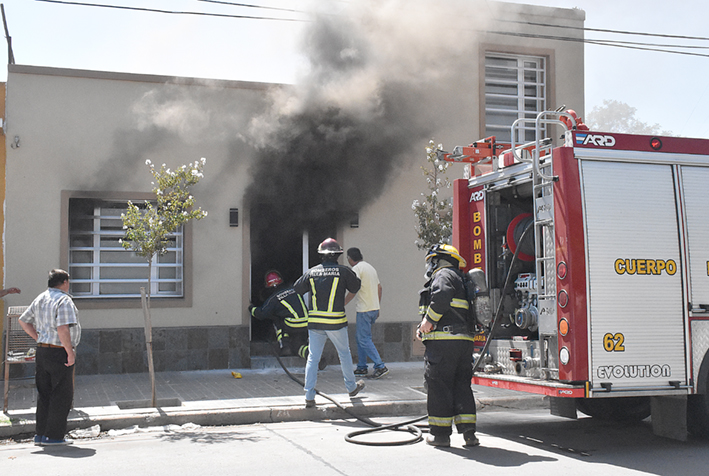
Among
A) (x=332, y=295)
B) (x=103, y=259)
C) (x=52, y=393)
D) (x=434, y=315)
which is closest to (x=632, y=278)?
(x=434, y=315)

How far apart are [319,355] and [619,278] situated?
11.1ft

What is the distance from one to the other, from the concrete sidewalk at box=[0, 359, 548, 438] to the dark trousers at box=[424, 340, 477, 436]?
187cm

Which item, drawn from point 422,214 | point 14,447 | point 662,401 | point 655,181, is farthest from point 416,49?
point 14,447

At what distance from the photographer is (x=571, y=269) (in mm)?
5789

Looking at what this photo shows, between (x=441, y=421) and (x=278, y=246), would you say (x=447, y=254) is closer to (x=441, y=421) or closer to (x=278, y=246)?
(x=441, y=421)

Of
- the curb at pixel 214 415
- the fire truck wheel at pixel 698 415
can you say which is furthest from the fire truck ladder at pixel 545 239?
the curb at pixel 214 415

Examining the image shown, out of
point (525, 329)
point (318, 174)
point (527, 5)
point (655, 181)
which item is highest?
point (527, 5)

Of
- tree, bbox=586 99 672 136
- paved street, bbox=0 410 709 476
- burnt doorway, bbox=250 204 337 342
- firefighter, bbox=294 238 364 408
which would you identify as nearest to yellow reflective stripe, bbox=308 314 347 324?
firefighter, bbox=294 238 364 408

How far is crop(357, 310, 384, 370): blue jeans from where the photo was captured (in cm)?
981

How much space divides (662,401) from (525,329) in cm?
131

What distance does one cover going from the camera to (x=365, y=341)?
32.4ft

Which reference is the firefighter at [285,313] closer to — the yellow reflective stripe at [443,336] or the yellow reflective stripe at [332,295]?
the yellow reflective stripe at [332,295]

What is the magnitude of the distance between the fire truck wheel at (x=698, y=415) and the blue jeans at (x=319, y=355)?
11.2ft

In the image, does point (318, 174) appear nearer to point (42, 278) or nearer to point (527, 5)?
point (42, 278)
